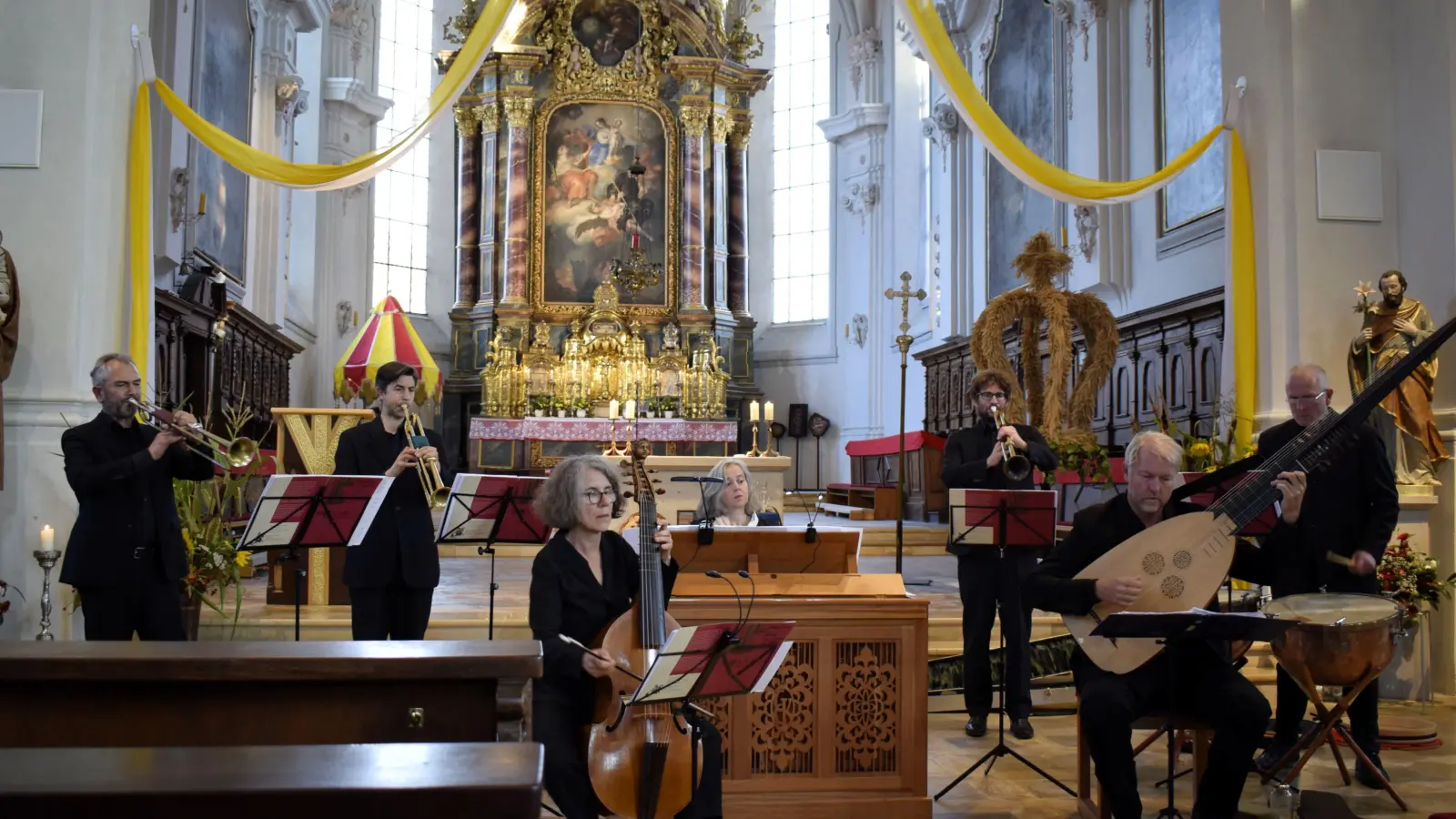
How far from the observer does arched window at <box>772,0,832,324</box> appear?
2259 centimetres

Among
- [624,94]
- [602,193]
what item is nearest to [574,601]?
[602,193]

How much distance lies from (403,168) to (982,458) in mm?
17620

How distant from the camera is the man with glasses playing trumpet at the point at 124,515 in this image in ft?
16.0

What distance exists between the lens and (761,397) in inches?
847

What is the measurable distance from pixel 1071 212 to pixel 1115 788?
10512mm

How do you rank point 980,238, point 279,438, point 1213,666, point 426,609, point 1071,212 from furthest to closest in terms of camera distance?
point 980,238
point 1071,212
point 279,438
point 426,609
point 1213,666

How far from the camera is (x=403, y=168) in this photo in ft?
70.9

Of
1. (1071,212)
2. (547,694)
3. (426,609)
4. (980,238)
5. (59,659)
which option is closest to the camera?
(59,659)

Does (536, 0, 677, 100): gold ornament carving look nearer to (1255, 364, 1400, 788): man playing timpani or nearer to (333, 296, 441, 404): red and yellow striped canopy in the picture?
(333, 296, 441, 404): red and yellow striped canopy

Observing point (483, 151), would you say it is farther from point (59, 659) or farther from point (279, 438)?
point (59, 659)

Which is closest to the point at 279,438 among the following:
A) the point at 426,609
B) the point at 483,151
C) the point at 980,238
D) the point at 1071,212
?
the point at 426,609

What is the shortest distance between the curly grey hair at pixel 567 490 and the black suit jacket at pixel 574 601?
0.08 m

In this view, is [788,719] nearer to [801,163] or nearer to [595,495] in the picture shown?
[595,495]

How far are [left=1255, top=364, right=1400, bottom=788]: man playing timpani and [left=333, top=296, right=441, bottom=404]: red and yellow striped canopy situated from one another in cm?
869
